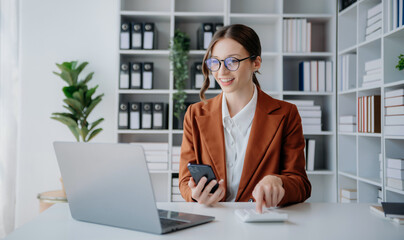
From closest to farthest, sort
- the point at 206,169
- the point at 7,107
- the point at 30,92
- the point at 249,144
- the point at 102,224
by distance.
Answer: the point at 102,224
the point at 206,169
the point at 249,144
the point at 7,107
the point at 30,92

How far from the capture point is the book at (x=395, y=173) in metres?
2.33

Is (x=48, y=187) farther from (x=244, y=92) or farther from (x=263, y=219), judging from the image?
(x=263, y=219)

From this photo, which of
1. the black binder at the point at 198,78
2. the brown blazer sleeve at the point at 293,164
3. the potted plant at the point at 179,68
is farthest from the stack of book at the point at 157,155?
the brown blazer sleeve at the point at 293,164

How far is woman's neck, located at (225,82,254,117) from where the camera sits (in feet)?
5.42

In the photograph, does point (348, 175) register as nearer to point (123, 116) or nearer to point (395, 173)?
point (395, 173)

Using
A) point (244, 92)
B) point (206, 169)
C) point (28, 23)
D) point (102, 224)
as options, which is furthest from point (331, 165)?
point (28, 23)

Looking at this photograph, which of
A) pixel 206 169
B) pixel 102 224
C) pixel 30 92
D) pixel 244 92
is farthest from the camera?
pixel 30 92

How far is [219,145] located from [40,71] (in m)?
2.66

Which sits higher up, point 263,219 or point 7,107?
point 7,107

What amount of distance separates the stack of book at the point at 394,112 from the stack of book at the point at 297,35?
40.3 inches

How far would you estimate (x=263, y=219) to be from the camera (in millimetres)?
956

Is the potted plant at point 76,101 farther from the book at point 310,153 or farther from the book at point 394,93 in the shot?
the book at point 394,93

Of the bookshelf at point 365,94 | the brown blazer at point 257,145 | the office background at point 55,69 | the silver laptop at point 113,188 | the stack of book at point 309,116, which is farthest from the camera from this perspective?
the office background at point 55,69

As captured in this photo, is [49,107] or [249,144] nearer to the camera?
[249,144]
